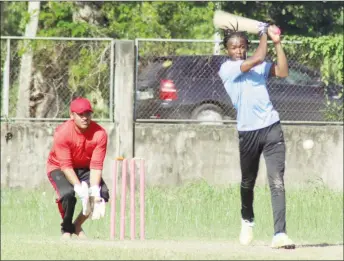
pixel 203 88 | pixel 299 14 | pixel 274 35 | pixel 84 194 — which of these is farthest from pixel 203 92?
pixel 299 14

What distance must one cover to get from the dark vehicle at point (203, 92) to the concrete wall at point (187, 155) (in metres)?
0.46

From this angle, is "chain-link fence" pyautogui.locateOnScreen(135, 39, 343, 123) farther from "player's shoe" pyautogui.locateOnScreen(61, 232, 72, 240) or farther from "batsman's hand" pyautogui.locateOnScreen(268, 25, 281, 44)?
"batsman's hand" pyautogui.locateOnScreen(268, 25, 281, 44)

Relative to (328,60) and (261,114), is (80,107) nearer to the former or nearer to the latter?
(261,114)

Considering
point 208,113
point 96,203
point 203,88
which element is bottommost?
point 96,203

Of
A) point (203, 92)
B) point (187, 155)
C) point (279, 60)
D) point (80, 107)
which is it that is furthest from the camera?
point (203, 92)

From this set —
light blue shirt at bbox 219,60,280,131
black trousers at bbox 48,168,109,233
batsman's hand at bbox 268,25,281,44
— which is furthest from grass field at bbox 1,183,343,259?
batsman's hand at bbox 268,25,281,44

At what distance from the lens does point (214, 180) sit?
18.4 meters

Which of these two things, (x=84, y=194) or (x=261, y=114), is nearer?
(x=261, y=114)

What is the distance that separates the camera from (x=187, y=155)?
60.4ft

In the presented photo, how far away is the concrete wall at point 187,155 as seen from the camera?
1839 centimetres

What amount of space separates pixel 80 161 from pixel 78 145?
0.23 meters

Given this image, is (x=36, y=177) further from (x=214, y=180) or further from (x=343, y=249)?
(x=343, y=249)

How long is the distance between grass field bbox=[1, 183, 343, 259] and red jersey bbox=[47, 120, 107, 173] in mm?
808

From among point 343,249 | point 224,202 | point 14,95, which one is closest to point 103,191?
point 343,249
